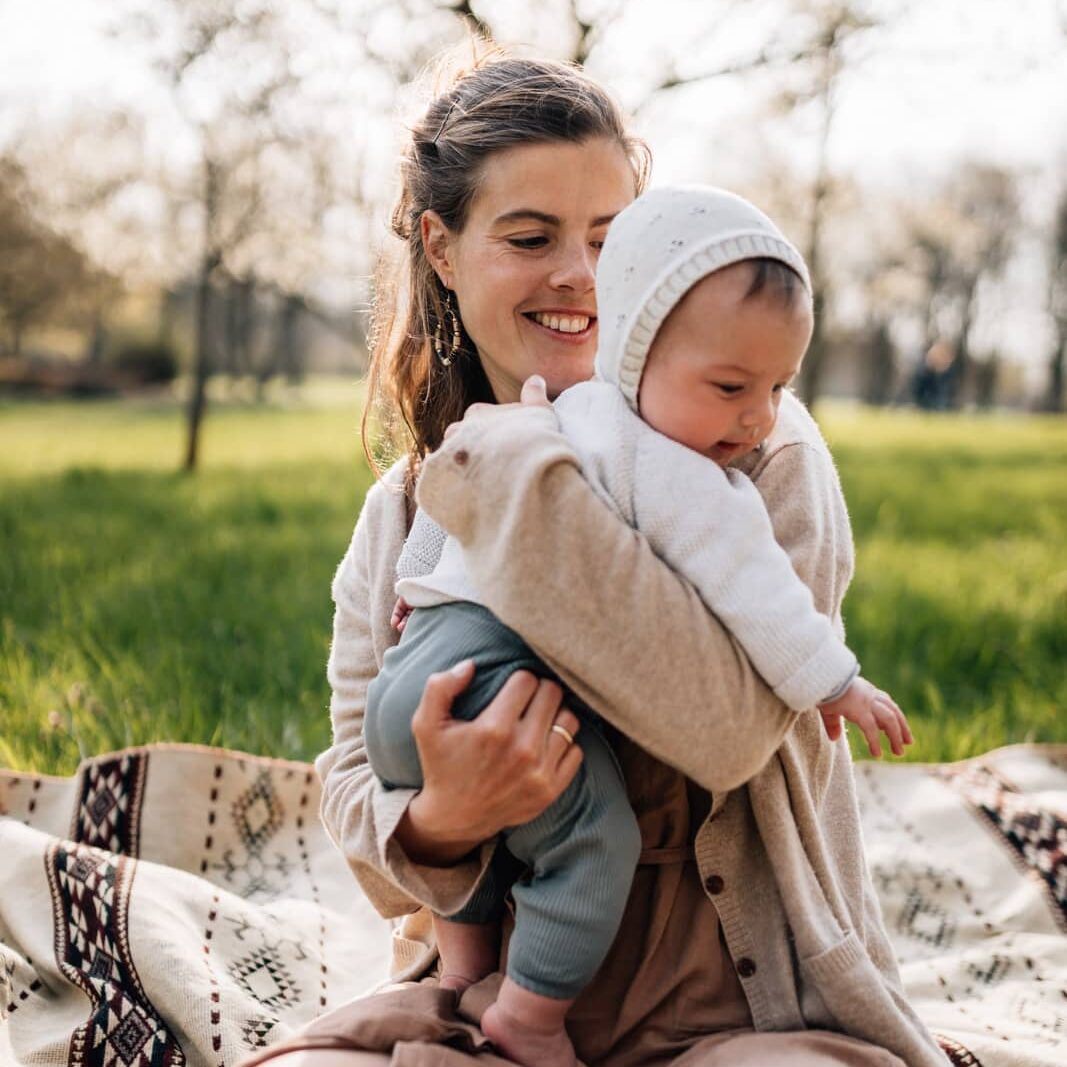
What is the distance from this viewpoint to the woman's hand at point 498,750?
4.91 ft

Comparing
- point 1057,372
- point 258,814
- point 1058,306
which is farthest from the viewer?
point 1058,306

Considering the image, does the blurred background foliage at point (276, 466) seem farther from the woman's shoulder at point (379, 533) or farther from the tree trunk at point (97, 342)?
the tree trunk at point (97, 342)

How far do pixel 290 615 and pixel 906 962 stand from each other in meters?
3.12

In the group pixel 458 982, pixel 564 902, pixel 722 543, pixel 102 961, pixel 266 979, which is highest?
pixel 722 543

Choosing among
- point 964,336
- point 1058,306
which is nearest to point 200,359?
point 964,336

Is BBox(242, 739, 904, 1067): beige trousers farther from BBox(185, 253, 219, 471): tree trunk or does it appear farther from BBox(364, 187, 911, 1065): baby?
BBox(185, 253, 219, 471): tree trunk

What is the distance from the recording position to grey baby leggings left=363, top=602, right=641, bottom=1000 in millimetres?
1512

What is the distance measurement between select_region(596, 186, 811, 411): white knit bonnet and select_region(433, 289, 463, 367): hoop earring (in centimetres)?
72

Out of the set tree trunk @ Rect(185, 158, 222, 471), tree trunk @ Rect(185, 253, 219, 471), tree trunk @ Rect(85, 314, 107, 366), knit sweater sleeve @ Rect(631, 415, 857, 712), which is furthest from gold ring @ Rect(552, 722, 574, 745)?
tree trunk @ Rect(85, 314, 107, 366)

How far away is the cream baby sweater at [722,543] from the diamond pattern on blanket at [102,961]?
Result: 1.39 m

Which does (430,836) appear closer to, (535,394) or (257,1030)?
(535,394)

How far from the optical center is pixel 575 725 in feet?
5.01

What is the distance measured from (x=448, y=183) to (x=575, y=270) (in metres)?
0.32

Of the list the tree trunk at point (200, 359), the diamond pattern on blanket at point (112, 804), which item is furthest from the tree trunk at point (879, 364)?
the diamond pattern on blanket at point (112, 804)
